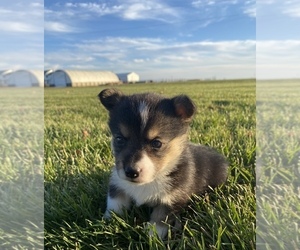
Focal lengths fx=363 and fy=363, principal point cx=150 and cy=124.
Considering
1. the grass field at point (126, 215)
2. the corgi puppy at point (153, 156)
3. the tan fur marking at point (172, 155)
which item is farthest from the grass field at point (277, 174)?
the tan fur marking at point (172, 155)

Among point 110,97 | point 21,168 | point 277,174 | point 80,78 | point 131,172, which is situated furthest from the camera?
point 80,78

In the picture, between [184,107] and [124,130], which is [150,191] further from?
[184,107]

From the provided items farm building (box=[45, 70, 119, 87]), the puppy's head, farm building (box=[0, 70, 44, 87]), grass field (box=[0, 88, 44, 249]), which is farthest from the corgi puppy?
farm building (box=[45, 70, 119, 87])

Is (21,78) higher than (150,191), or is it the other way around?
(21,78)

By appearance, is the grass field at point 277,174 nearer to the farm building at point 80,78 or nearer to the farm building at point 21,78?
the farm building at point 21,78

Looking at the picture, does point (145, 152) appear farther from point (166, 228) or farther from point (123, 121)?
point (166, 228)

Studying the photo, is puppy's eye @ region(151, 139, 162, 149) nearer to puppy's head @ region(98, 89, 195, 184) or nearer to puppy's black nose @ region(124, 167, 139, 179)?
puppy's head @ region(98, 89, 195, 184)

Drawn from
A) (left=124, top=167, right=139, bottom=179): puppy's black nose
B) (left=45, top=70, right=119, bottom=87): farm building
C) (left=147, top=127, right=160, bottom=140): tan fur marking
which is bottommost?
(left=124, top=167, right=139, bottom=179): puppy's black nose

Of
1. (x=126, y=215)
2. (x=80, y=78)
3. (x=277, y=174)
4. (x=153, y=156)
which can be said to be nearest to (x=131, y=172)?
(x=153, y=156)

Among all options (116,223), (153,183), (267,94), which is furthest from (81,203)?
(267,94)
